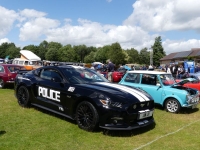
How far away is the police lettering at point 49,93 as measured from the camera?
5854 millimetres

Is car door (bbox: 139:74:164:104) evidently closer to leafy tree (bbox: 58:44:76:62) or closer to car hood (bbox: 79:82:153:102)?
car hood (bbox: 79:82:153:102)

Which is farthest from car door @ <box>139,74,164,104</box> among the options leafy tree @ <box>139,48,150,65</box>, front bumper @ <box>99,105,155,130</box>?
leafy tree @ <box>139,48,150,65</box>

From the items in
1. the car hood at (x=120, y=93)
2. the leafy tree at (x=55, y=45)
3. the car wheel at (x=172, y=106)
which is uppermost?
the leafy tree at (x=55, y=45)

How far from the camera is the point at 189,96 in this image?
7566 millimetres

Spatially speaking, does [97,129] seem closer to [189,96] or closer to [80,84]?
[80,84]

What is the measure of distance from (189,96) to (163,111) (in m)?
1.05

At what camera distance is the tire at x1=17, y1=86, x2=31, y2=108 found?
6.96m

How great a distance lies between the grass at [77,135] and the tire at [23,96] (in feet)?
1.62

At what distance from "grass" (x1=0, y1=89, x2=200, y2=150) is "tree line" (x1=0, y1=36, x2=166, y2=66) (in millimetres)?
83697

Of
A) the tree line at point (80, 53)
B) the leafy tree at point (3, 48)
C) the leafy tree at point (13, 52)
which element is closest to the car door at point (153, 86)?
the tree line at point (80, 53)

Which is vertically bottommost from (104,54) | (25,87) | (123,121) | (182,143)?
(182,143)

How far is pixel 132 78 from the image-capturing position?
8914mm

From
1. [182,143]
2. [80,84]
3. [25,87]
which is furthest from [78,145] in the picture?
[25,87]

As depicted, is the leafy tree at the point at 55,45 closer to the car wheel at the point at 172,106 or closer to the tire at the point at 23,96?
the tire at the point at 23,96
